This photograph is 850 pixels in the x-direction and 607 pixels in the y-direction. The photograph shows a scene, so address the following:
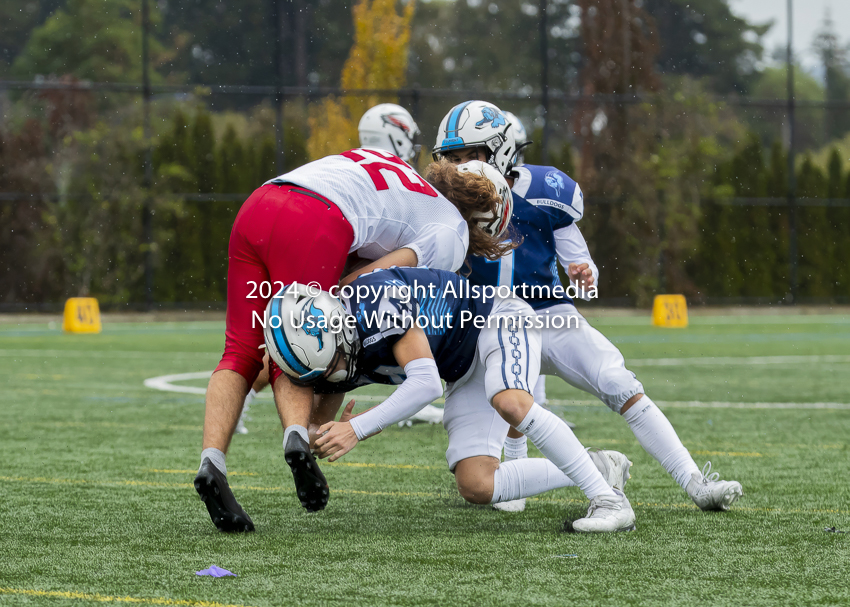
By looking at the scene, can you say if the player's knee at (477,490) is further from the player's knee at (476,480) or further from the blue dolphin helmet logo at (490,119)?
the blue dolphin helmet logo at (490,119)

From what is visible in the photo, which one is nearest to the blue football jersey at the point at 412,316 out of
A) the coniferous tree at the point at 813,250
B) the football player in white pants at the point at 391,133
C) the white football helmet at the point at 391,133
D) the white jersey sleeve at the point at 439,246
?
the white jersey sleeve at the point at 439,246

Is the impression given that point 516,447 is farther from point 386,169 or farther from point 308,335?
point 308,335

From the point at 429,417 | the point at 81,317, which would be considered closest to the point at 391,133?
the point at 429,417

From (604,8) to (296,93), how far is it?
25.0ft

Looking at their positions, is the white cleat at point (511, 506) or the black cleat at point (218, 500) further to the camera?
the white cleat at point (511, 506)

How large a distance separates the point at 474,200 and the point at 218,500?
1378 millimetres

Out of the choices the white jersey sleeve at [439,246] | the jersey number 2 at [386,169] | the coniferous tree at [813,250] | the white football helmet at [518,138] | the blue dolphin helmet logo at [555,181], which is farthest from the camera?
the coniferous tree at [813,250]

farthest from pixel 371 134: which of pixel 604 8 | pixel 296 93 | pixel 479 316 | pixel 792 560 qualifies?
pixel 604 8

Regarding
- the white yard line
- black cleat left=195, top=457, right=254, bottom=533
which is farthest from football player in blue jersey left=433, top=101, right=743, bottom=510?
the white yard line

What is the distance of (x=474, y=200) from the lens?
4.03 metres

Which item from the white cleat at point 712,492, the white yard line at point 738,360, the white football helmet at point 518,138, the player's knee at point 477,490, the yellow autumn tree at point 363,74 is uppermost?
the yellow autumn tree at point 363,74

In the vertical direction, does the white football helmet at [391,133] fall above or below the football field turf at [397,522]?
above

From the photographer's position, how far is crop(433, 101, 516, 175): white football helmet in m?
4.61

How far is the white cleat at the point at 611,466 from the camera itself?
3980mm
